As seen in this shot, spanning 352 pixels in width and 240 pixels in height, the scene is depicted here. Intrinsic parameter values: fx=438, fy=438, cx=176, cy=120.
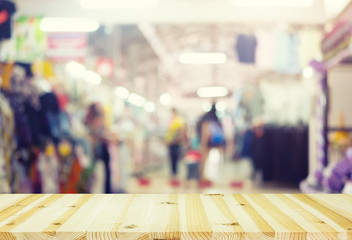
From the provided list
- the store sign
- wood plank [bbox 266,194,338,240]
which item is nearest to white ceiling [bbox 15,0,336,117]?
the store sign

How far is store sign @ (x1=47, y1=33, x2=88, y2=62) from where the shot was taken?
5.65 m

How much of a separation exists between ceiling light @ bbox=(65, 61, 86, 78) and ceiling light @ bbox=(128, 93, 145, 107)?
0.69 meters

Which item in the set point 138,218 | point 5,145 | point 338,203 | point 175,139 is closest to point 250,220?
point 138,218

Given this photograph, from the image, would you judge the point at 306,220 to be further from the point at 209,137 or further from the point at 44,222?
the point at 209,137

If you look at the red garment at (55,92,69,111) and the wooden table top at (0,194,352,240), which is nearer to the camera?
the wooden table top at (0,194,352,240)

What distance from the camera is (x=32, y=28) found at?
566cm

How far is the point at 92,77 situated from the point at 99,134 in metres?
0.74

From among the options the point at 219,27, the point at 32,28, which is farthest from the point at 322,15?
the point at 32,28

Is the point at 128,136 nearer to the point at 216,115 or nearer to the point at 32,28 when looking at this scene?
the point at 216,115

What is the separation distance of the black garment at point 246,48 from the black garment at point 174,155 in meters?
1.41

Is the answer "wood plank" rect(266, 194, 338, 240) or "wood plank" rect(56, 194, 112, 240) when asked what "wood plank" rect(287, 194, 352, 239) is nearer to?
"wood plank" rect(266, 194, 338, 240)

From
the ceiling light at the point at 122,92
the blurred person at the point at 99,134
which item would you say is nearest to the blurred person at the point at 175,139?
the ceiling light at the point at 122,92

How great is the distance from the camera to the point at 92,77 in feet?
18.6

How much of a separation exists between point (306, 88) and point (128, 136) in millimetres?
2392
